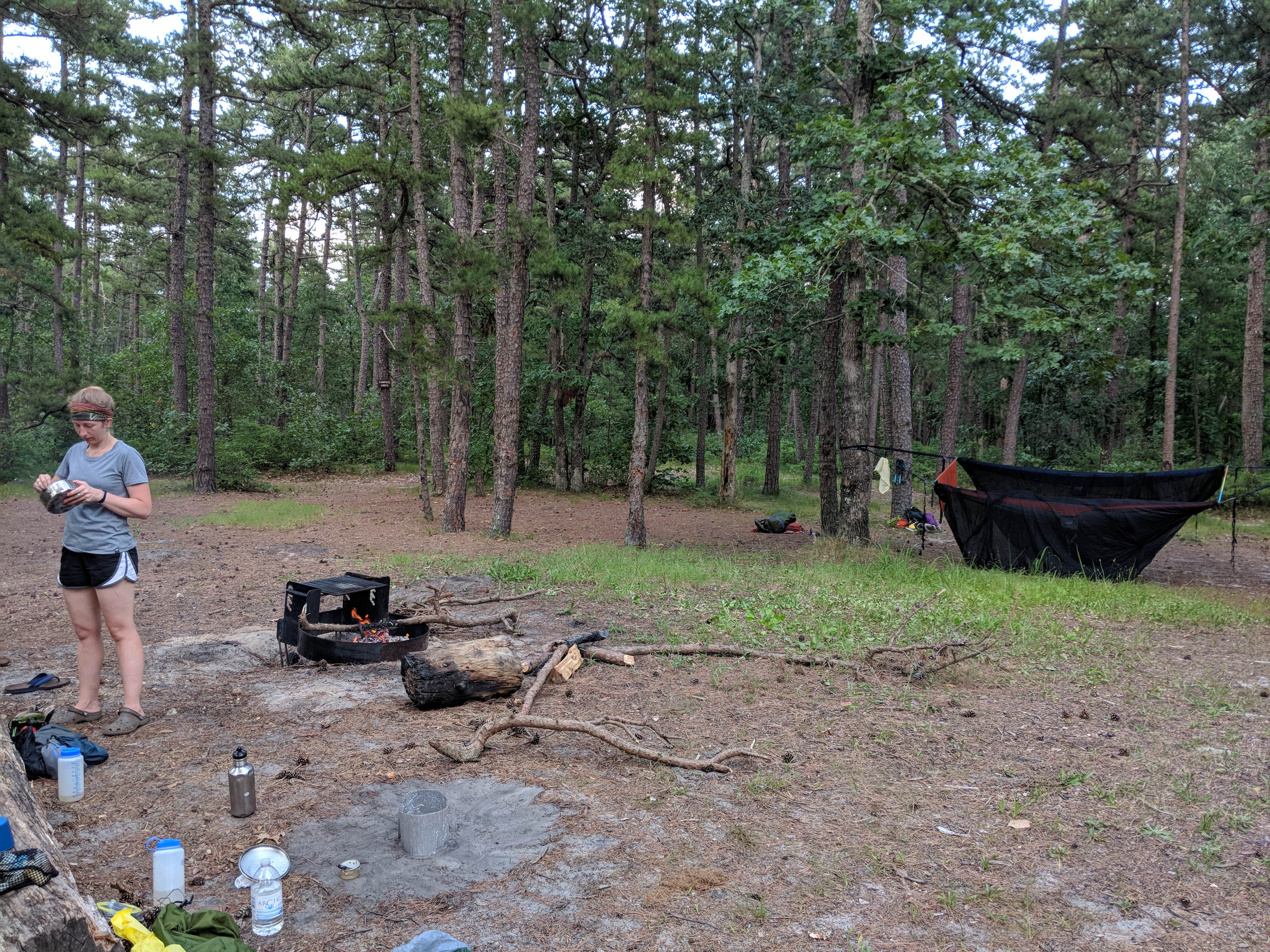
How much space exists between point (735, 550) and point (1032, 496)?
13.9ft

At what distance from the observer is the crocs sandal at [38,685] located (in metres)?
4.90

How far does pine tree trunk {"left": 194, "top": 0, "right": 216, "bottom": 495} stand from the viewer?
1547 cm

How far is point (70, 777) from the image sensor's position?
3.50 metres

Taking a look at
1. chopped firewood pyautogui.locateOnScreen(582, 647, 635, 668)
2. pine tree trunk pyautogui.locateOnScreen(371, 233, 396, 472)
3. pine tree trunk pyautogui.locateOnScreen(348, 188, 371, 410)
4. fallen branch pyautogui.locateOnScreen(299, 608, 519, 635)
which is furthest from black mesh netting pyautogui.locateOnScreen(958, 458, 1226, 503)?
pine tree trunk pyautogui.locateOnScreen(348, 188, 371, 410)

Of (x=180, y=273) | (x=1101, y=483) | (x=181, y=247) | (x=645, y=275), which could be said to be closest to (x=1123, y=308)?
(x=1101, y=483)

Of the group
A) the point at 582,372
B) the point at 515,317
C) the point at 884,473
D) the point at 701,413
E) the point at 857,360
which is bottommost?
the point at 884,473

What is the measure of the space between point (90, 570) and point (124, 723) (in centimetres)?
86

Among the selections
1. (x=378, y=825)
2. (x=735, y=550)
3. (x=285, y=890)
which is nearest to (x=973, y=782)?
(x=378, y=825)

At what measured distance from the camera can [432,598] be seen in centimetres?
727

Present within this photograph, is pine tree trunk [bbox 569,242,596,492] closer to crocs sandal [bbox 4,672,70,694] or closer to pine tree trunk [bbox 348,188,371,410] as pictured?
pine tree trunk [bbox 348,188,371,410]

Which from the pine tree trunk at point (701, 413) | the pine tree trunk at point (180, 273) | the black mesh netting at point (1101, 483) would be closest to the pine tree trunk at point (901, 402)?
the black mesh netting at point (1101, 483)

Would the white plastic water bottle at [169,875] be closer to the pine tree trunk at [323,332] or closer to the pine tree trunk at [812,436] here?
the pine tree trunk at [812,436]

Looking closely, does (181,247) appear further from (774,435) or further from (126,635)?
(126,635)

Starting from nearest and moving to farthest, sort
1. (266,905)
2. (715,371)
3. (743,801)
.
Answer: (266,905), (743,801), (715,371)
